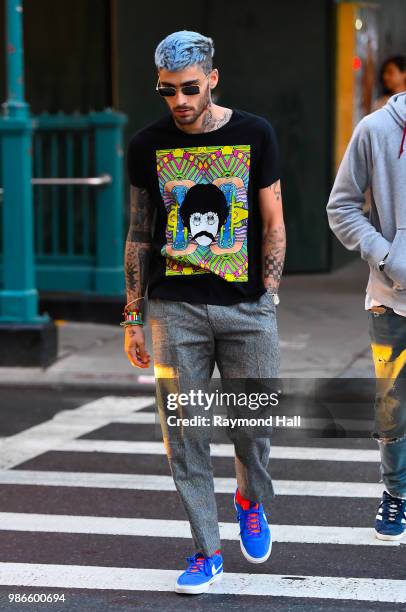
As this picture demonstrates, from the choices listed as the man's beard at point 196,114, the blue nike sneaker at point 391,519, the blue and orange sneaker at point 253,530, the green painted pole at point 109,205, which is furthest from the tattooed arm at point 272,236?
the green painted pole at point 109,205

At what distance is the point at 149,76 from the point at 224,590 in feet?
31.7

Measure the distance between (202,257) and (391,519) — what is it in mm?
1515

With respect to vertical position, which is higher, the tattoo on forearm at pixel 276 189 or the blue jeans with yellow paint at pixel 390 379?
the tattoo on forearm at pixel 276 189

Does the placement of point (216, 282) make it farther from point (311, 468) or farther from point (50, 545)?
point (311, 468)

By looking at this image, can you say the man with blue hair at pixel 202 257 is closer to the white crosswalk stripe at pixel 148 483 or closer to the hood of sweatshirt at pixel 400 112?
the hood of sweatshirt at pixel 400 112

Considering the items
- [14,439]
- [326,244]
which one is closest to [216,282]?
[14,439]

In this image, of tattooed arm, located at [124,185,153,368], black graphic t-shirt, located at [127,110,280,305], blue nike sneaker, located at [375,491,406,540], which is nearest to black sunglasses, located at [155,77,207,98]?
black graphic t-shirt, located at [127,110,280,305]

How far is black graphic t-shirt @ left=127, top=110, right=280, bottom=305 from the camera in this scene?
4582 millimetres

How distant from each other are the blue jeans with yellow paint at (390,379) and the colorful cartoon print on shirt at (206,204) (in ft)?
2.33

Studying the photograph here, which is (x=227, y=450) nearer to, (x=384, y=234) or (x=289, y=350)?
(x=384, y=234)

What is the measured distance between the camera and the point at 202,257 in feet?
15.0

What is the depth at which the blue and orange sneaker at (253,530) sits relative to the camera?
16.0 feet

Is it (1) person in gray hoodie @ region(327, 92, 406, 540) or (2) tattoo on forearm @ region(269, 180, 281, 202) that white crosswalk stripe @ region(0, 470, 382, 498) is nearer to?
(1) person in gray hoodie @ region(327, 92, 406, 540)

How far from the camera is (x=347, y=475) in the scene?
6711mm
